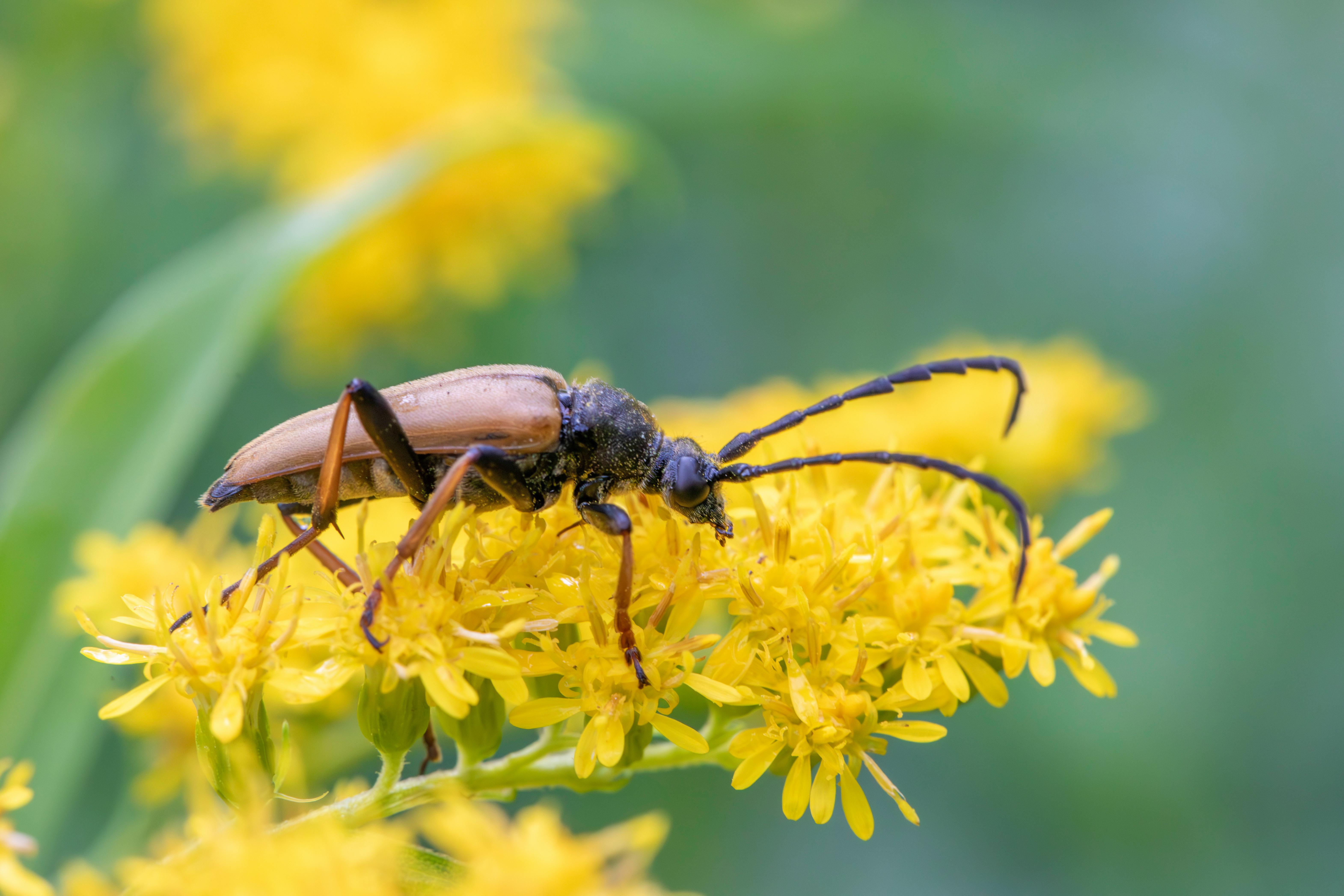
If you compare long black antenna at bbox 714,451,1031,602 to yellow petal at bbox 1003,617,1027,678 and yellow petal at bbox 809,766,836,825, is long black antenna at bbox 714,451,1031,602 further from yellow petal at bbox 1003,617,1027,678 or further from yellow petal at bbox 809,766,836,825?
yellow petal at bbox 809,766,836,825

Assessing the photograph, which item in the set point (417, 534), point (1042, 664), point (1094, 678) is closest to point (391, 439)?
point (417, 534)

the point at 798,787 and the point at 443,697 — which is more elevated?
the point at 443,697

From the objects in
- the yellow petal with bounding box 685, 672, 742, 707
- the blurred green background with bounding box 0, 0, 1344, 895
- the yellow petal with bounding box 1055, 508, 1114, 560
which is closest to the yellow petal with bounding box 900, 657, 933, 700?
the yellow petal with bounding box 685, 672, 742, 707

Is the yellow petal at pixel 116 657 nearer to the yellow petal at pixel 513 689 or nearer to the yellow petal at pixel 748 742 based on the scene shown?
the yellow petal at pixel 513 689

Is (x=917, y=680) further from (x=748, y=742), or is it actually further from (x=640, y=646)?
(x=640, y=646)

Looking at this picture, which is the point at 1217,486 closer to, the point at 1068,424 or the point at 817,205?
the point at 1068,424

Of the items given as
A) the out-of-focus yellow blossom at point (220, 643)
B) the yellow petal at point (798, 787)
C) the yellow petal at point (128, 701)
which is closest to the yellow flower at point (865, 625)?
the yellow petal at point (798, 787)
